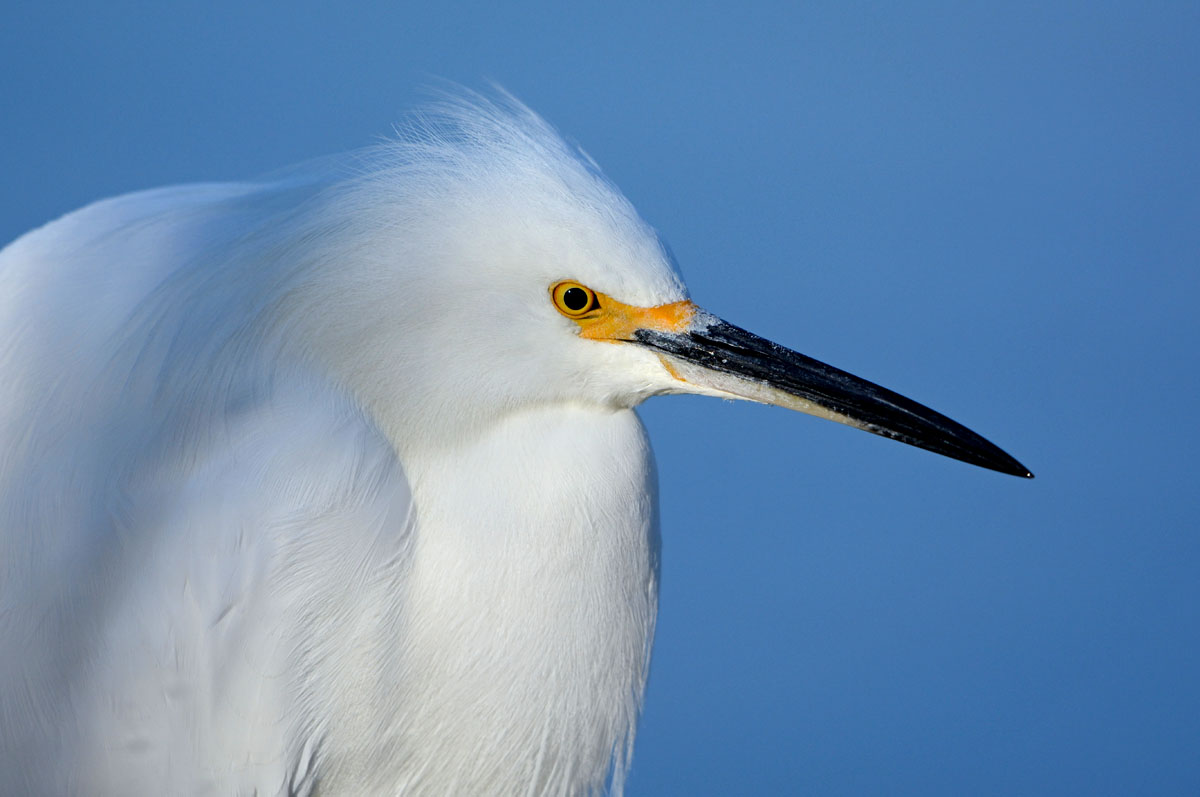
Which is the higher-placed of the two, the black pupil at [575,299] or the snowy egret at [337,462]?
the black pupil at [575,299]

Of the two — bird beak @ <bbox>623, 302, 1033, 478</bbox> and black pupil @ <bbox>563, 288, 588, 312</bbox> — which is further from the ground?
bird beak @ <bbox>623, 302, 1033, 478</bbox>

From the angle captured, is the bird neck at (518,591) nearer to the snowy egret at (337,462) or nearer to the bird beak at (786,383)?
the snowy egret at (337,462)

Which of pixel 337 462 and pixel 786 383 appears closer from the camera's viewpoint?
pixel 337 462

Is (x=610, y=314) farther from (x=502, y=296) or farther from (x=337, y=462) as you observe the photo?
(x=337, y=462)

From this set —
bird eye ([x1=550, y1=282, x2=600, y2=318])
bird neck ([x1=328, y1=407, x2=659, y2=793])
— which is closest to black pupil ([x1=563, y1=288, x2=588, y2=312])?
bird eye ([x1=550, y1=282, x2=600, y2=318])

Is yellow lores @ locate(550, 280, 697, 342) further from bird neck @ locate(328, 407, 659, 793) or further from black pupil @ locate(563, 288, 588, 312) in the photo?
bird neck @ locate(328, 407, 659, 793)

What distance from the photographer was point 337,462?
1.62 m

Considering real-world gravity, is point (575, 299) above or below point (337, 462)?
above

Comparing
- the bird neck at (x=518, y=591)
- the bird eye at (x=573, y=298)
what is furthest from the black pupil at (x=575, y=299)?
the bird neck at (x=518, y=591)

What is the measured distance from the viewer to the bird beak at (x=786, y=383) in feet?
5.56

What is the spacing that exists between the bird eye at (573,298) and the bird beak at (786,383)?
79mm

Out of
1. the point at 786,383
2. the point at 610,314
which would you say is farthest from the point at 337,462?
the point at 786,383

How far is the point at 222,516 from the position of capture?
5.23 feet

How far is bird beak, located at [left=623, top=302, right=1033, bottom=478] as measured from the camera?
1.70 meters
